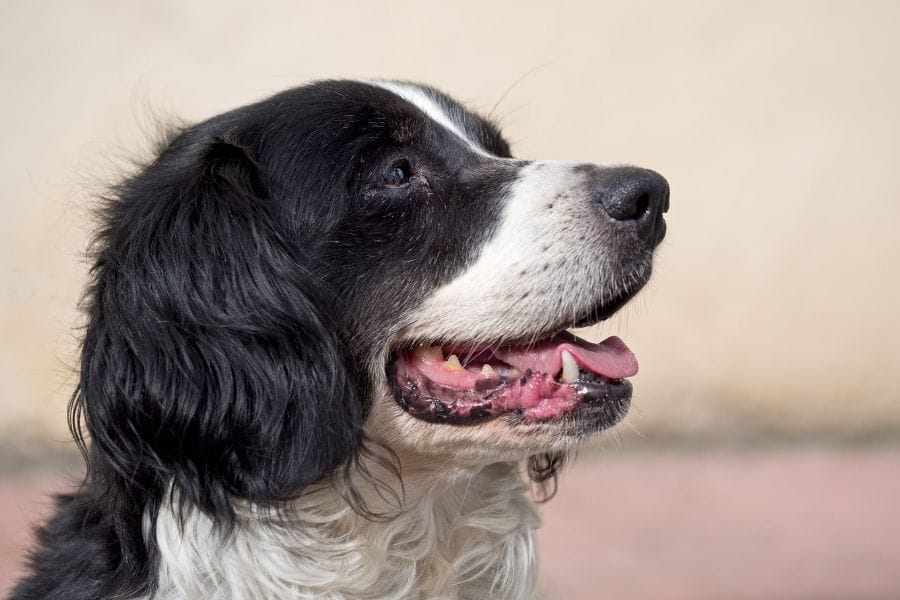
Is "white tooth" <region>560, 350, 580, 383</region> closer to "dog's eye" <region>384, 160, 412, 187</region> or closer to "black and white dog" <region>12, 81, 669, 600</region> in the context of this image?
"black and white dog" <region>12, 81, 669, 600</region>

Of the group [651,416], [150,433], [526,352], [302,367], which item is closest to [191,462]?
[150,433]

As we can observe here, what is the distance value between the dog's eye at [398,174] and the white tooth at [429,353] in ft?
1.33

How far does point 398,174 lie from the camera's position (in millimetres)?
2789

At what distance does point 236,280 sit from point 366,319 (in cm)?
31

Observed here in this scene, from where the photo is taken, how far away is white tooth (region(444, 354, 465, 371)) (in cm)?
266

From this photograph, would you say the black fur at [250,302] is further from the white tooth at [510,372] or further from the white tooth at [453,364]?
the white tooth at [510,372]

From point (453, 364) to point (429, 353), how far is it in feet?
0.24

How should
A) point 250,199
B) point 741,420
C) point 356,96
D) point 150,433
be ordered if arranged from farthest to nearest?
point 741,420
point 356,96
point 250,199
point 150,433

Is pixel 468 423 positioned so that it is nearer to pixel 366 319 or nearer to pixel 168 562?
pixel 366 319

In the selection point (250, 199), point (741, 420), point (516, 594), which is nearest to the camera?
point (250, 199)

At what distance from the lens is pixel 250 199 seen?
8.70ft

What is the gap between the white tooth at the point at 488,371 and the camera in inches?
104

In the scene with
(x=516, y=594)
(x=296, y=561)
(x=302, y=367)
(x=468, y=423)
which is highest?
(x=302, y=367)

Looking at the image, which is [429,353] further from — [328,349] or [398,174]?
[398,174]
